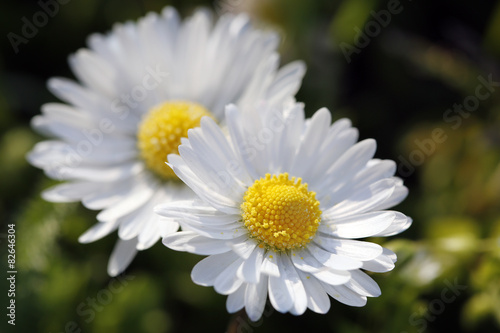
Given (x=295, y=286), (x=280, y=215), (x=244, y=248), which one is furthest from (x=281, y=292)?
(x=280, y=215)

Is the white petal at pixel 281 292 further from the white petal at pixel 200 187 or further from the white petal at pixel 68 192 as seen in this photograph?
the white petal at pixel 68 192

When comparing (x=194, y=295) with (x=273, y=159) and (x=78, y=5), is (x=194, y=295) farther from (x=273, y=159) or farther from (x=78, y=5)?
(x=78, y=5)

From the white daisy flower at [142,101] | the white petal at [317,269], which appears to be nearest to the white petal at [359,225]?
the white petal at [317,269]

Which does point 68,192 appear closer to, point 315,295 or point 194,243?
point 194,243

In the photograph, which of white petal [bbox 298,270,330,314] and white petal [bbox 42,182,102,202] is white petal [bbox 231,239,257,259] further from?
white petal [bbox 42,182,102,202]

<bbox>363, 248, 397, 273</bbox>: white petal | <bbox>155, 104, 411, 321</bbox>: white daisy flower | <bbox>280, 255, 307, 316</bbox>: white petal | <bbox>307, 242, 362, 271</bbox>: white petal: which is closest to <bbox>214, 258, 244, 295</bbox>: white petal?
<bbox>155, 104, 411, 321</bbox>: white daisy flower

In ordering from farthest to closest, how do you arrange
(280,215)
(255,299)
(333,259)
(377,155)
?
(377,155) < (280,215) < (333,259) < (255,299)
